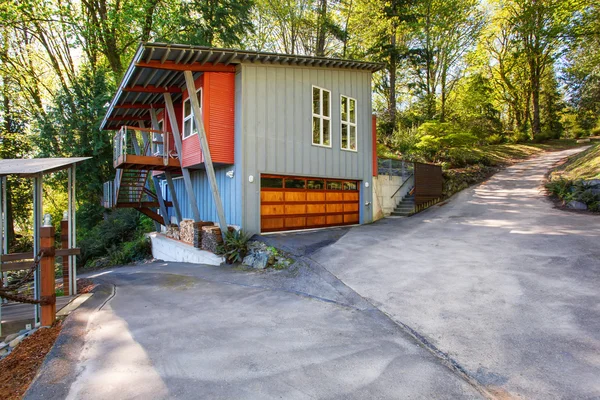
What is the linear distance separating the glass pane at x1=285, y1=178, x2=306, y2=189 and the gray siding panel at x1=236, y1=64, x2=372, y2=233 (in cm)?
29

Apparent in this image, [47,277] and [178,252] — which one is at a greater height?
[47,277]

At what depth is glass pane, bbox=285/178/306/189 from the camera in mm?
11156

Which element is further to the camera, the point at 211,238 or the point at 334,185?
the point at 334,185

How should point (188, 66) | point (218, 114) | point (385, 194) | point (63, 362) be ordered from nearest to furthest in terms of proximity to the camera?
point (63, 362), point (188, 66), point (218, 114), point (385, 194)

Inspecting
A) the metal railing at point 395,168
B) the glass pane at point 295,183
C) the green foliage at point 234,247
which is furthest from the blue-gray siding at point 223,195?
the metal railing at point 395,168

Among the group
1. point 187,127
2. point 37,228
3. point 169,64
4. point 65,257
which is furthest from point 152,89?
point 37,228

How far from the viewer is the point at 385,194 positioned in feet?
48.5

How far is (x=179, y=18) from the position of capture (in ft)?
58.7

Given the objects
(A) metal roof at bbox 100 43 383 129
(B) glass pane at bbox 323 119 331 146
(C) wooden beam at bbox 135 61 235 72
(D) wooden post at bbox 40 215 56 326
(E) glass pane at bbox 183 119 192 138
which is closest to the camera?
(D) wooden post at bbox 40 215 56 326

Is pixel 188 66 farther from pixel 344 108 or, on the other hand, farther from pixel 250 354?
pixel 250 354

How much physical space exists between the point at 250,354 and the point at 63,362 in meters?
1.98

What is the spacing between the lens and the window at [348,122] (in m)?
12.9

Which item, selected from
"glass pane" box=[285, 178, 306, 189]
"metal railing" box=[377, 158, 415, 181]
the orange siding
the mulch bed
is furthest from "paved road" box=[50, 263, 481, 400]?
"metal railing" box=[377, 158, 415, 181]

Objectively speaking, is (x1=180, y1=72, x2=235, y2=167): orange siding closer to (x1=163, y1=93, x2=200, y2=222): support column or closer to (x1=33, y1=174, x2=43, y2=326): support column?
(x1=163, y1=93, x2=200, y2=222): support column
